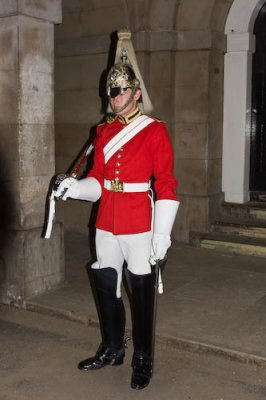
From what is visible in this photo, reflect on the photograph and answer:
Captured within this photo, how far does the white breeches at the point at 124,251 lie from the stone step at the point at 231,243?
369cm

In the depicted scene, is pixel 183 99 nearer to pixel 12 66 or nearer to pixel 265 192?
pixel 265 192

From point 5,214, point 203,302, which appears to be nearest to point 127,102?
point 5,214

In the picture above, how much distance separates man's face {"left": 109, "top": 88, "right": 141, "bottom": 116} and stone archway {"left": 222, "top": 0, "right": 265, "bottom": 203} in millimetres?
4605

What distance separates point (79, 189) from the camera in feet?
12.3

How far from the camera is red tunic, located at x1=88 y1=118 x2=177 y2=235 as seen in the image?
3633 millimetres

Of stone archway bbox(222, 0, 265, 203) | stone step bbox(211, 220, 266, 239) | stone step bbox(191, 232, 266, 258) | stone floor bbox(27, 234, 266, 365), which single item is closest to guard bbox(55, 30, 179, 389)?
stone floor bbox(27, 234, 266, 365)

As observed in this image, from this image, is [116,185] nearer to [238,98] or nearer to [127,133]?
[127,133]

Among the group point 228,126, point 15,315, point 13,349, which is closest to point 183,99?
point 228,126

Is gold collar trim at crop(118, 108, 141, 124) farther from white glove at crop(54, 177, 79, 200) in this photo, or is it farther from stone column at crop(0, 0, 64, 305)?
stone column at crop(0, 0, 64, 305)

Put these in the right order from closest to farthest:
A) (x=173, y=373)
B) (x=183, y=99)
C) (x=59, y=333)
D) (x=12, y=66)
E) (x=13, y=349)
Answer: (x=173, y=373) → (x=13, y=349) → (x=59, y=333) → (x=12, y=66) → (x=183, y=99)

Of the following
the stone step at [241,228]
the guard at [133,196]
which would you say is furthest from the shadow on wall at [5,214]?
the stone step at [241,228]

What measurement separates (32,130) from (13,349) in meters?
2.10

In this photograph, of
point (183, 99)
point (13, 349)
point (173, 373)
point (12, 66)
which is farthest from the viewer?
point (183, 99)

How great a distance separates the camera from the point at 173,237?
8.03 m
